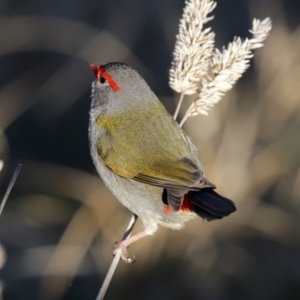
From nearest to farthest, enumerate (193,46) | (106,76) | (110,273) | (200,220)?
(110,273) → (193,46) → (106,76) → (200,220)

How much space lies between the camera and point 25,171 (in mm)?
6680

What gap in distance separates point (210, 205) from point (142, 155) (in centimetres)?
60

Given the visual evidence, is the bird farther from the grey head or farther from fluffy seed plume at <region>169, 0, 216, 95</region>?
fluffy seed plume at <region>169, 0, 216, 95</region>

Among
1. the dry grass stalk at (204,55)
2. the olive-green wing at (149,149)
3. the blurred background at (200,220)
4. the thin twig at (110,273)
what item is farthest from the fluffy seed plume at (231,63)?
the blurred background at (200,220)

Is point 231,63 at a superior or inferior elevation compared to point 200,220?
superior

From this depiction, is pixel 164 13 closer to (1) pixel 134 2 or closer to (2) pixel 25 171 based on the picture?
(1) pixel 134 2

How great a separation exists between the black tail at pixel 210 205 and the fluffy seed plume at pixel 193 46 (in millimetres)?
605

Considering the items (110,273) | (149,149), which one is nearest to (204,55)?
(149,149)

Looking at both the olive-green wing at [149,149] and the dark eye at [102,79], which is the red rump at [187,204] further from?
the dark eye at [102,79]

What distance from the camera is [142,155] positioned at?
440 centimetres

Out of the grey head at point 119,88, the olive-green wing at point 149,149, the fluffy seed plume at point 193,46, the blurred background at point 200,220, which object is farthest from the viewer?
the blurred background at point 200,220

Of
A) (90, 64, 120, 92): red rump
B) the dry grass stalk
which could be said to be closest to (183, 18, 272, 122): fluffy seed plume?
the dry grass stalk

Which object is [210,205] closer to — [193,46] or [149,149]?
[149,149]

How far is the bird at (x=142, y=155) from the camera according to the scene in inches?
166
